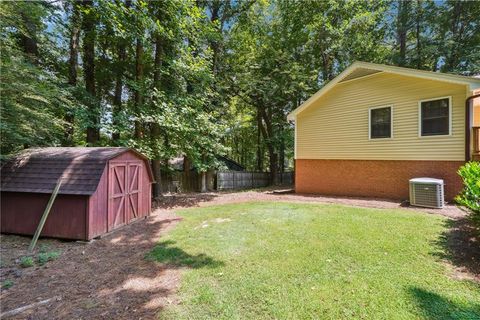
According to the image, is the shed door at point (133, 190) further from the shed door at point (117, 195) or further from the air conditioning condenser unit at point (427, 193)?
the air conditioning condenser unit at point (427, 193)

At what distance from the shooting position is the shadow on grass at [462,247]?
165 inches

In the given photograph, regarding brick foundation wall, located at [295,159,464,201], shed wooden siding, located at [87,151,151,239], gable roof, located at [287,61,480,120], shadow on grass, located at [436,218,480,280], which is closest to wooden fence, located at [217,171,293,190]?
brick foundation wall, located at [295,159,464,201]

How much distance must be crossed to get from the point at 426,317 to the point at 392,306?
0.36m

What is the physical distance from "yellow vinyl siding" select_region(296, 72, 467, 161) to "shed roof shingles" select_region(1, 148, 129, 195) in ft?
30.1

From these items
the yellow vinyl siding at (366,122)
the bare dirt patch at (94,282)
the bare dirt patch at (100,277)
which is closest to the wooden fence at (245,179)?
the yellow vinyl siding at (366,122)

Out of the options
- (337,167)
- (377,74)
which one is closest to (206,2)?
(377,74)

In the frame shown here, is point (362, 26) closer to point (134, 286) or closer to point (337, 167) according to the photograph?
point (337, 167)

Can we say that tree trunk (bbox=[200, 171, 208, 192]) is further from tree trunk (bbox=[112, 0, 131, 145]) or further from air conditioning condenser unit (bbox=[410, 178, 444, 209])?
air conditioning condenser unit (bbox=[410, 178, 444, 209])

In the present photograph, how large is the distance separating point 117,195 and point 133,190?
84cm

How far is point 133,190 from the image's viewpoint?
8.02 metres

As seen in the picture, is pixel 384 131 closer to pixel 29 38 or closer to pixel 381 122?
pixel 381 122

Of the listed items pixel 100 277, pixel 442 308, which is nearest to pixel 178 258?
pixel 100 277

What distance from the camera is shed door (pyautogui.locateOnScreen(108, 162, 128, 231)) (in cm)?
691

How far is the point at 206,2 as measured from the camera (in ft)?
49.6
